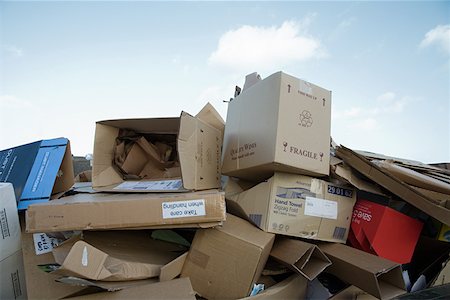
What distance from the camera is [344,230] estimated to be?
49.1 inches

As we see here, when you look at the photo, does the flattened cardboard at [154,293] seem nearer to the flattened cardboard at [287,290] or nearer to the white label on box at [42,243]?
the flattened cardboard at [287,290]

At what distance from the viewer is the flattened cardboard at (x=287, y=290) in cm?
98

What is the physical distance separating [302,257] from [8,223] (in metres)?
1.05

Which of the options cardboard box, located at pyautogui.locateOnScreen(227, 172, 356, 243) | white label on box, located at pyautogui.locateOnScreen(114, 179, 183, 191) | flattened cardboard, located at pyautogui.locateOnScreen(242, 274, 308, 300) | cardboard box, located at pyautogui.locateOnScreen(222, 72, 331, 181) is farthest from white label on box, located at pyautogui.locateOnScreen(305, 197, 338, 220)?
white label on box, located at pyautogui.locateOnScreen(114, 179, 183, 191)

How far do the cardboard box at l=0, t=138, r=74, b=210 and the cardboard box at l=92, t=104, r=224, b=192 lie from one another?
0.58 ft

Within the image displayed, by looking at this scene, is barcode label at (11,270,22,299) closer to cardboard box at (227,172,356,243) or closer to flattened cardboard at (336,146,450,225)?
cardboard box at (227,172,356,243)

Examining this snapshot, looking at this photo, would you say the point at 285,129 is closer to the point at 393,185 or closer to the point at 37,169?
the point at 393,185

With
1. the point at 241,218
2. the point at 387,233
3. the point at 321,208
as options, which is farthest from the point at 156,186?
the point at 387,233

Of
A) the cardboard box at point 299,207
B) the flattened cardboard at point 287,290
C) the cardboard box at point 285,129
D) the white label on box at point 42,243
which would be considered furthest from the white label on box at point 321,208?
the white label on box at point 42,243

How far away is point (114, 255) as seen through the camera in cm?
101

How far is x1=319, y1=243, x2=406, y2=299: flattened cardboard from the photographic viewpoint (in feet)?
3.19

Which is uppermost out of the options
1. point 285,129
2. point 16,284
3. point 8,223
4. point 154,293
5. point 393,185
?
point 285,129

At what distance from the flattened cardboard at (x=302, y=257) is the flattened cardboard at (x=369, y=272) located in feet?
0.27

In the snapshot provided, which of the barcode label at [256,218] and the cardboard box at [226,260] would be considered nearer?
the cardboard box at [226,260]
